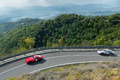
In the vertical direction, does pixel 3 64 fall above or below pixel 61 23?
below

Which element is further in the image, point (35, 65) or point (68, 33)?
point (68, 33)

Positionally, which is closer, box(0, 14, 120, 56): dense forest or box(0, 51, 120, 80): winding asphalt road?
box(0, 51, 120, 80): winding asphalt road

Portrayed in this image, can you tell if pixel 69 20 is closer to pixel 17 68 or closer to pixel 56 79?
pixel 17 68

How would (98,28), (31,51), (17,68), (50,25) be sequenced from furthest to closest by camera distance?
(50,25) → (98,28) → (31,51) → (17,68)

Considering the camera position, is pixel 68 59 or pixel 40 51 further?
pixel 40 51

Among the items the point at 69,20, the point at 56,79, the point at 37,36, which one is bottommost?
the point at 37,36

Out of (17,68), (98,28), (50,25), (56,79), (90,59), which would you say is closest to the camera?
(56,79)

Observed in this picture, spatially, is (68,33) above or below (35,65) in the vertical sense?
below

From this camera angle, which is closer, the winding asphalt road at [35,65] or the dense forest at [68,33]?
the winding asphalt road at [35,65]

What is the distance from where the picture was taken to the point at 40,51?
65.1 feet

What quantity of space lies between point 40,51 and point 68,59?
7.24m

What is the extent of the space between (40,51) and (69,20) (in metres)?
49.9

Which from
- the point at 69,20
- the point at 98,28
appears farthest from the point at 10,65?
the point at 69,20

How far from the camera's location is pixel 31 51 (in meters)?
19.1
